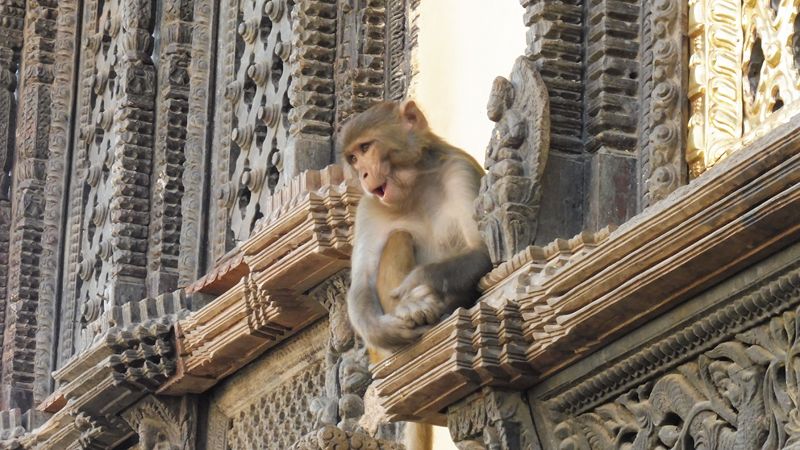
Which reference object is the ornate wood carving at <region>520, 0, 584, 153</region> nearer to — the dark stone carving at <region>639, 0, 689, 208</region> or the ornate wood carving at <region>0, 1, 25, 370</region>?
the dark stone carving at <region>639, 0, 689, 208</region>

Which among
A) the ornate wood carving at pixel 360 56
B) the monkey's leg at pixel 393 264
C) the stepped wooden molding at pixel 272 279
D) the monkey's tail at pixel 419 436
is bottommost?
the monkey's tail at pixel 419 436

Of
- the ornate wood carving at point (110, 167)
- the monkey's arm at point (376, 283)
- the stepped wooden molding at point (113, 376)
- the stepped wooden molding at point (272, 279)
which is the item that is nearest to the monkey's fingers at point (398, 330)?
the monkey's arm at point (376, 283)

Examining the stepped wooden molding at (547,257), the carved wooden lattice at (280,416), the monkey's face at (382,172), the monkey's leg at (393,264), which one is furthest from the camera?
the carved wooden lattice at (280,416)

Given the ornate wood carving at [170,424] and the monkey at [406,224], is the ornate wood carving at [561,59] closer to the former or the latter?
the monkey at [406,224]

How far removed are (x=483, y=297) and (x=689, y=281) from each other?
3.47 feet

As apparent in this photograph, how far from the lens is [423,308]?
7188mm

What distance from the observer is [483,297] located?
283 inches

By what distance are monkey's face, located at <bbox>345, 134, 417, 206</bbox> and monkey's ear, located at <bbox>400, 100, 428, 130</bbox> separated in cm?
13

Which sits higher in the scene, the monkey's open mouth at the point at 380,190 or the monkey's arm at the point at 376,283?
the monkey's open mouth at the point at 380,190

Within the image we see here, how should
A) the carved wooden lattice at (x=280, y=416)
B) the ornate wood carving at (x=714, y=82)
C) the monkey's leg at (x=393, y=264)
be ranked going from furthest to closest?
1. the carved wooden lattice at (x=280, y=416)
2. the monkey's leg at (x=393, y=264)
3. the ornate wood carving at (x=714, y=82)

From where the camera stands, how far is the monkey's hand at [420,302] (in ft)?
23.6

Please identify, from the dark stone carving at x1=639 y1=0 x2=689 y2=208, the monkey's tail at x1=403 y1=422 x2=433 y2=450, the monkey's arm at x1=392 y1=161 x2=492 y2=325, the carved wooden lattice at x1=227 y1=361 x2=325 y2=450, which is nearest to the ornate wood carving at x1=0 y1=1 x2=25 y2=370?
the carved wooden lattice at x1=227 y1=361 x2=325 y2=450

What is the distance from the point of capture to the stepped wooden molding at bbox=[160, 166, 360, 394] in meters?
8.66

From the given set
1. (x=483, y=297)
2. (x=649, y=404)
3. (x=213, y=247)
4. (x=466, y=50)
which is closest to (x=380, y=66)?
(x=466, y=50)
